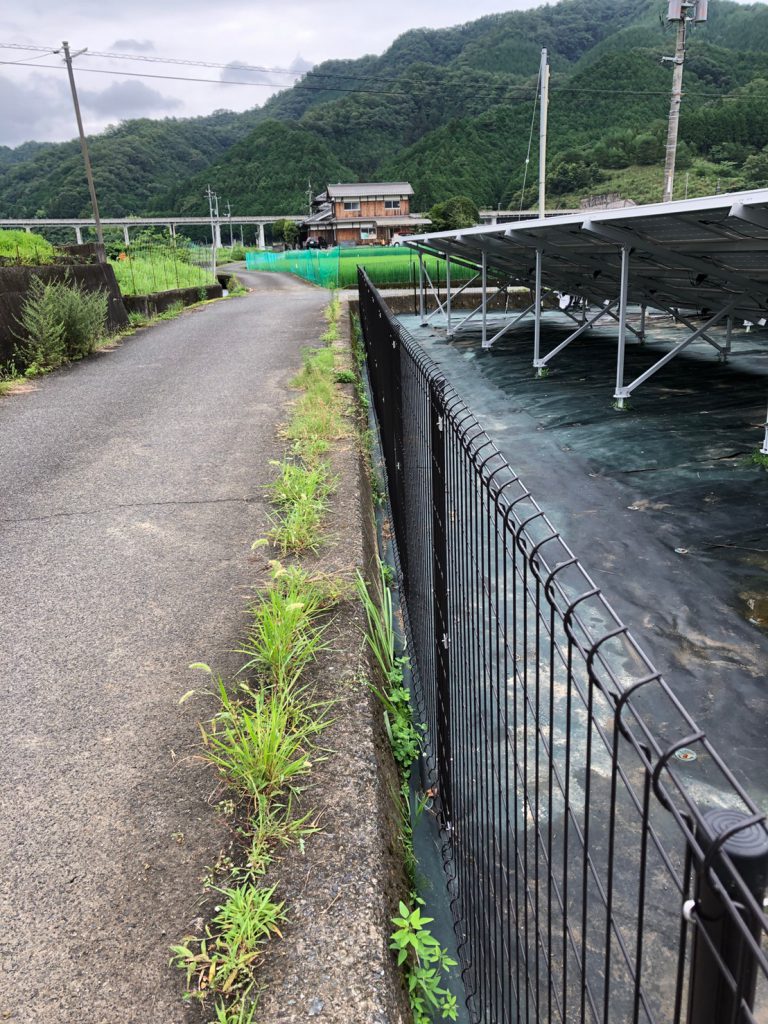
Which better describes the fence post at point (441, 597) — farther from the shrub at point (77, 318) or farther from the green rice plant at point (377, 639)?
the shrub at point (77, 318)

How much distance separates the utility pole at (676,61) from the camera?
23469 mm

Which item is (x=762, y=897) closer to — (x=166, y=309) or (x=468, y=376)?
(x=468, y=376)

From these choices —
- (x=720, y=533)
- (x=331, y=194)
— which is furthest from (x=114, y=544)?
(x=331, y=194)

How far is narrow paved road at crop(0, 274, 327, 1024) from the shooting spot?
199 cm

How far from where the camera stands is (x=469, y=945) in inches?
103

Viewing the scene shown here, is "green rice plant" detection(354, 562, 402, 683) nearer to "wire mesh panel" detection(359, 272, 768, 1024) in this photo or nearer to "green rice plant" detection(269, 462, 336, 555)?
"wire mesh panel" detection(359, 272, 768, 1024)

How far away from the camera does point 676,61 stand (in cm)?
2355

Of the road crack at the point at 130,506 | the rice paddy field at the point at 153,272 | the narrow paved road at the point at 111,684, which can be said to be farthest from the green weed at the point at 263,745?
the rice paddy field at the point at 153,272

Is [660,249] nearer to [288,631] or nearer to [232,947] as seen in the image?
[288,631]

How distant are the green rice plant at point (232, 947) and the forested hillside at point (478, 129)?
238 ft

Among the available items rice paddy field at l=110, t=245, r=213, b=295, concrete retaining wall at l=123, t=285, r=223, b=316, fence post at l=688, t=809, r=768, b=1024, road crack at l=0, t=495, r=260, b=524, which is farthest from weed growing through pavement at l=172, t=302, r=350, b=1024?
rice paddy field at l=110, t=245, r=213, b=295

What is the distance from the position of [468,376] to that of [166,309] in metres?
10.1

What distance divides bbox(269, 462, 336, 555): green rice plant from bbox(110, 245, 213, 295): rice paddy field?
49.9 ft

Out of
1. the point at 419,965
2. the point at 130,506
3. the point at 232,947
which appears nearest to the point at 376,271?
Result: the point at 130,506
